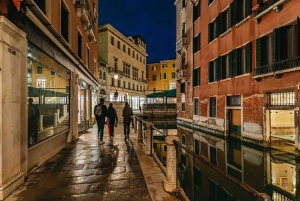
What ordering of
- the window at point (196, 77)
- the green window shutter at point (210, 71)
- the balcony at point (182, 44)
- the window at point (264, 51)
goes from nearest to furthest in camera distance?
the window at point (264, 51) → the green window shutter at point (210, 71) → the window at point (196, 77) → the balcony at point (182, 44)

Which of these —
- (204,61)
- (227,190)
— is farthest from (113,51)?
(227,190)

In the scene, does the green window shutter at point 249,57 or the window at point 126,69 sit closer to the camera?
the green window shutter at point 249,57

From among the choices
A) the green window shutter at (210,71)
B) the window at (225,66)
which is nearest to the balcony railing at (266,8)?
the window at (225,66)

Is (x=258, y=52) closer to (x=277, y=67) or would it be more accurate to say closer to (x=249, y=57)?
(x=249, y=57)

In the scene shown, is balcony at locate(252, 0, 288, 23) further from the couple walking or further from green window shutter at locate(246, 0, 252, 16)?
the couple walking

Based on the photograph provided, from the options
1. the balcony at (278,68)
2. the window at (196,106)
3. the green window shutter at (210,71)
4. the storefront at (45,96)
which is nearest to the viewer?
the storefront at (45,96)

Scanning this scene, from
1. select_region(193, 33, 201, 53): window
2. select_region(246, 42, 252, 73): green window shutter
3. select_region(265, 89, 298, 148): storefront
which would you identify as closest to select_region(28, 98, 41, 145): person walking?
select_region(265, 89, 298, 148): storefront

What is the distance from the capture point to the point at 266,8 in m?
11.1

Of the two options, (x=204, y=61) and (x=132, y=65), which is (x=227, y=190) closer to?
(x=204, y=61)

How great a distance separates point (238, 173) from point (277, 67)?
620cm

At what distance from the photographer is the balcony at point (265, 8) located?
10.3 metres

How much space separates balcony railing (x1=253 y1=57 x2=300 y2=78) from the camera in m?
9.41

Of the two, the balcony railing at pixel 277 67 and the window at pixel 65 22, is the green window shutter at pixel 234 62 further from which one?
the window at pixel 65 22

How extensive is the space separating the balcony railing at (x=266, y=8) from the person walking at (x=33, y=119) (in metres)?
11.8
